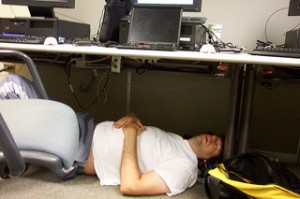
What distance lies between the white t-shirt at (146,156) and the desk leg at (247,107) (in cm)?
25

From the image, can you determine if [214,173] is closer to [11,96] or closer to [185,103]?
[185,103]

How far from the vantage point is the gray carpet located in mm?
1327

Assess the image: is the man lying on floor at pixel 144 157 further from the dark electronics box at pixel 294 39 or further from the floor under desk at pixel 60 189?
the dark electronics box at pixel 294 39

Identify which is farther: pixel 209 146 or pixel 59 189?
pixel 209 146

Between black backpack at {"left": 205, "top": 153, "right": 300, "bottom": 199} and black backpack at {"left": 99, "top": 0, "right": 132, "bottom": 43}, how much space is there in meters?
0.97

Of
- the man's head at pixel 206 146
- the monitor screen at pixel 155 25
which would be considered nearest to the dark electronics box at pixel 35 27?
the monitor screen at pixel 155 25

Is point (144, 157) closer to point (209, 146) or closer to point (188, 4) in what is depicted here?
point (209, 146)

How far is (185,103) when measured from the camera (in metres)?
2.11

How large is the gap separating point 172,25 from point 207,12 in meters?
0.55

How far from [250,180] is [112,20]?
1148 millimetres

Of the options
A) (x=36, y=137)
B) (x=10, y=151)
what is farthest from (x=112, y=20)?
(x=10, y=151)

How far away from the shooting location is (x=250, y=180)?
1.24 m

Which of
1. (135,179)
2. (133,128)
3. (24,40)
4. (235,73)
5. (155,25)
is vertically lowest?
(135,179)

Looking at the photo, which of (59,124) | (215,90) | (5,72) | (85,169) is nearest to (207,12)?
(215,90)
